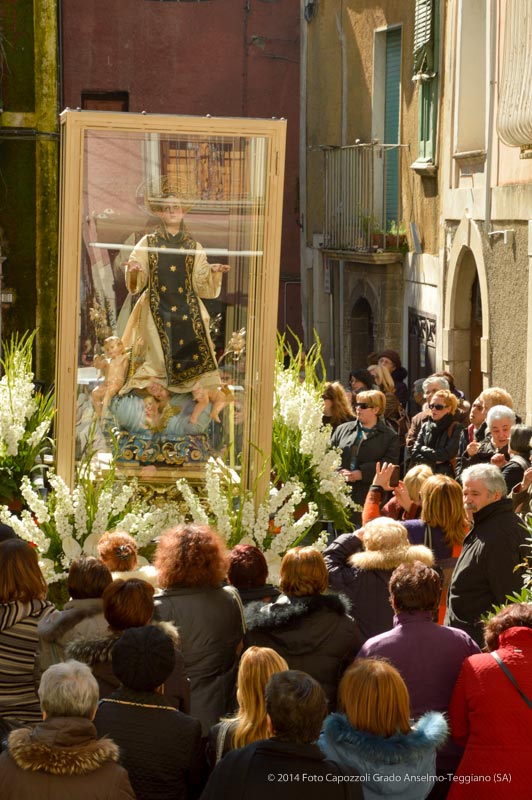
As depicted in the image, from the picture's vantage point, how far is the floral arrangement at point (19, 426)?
811 cm

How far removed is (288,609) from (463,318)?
9804 millimetres

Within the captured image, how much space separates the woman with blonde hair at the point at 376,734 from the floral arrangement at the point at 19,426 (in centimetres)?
419

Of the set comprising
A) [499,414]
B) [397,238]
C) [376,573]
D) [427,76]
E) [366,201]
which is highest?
[427,76]

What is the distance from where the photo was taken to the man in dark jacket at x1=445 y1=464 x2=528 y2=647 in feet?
19.0

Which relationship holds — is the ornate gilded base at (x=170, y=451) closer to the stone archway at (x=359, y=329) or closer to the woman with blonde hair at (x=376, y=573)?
the woman with blonde hair at (x=376, y=573)

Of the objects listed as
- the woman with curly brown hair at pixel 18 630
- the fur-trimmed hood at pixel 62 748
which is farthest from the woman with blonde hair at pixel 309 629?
the fur-trimmed hood at pixel 62 748

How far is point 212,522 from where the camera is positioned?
706 centimetres

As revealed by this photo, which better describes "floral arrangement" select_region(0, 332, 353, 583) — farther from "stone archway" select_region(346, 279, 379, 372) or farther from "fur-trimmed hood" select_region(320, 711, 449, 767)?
"stone archway" select_region(346, 279, 379, 372)

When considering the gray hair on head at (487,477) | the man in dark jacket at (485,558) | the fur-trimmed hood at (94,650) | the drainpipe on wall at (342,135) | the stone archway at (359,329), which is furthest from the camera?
the drainpipe on wall at (342,135)

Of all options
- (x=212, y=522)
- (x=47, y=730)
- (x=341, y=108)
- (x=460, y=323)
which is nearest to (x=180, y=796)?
(x=47, y=730)

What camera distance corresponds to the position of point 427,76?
1510 centimetres

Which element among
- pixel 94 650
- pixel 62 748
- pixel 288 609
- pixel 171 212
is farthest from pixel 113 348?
pixel 62 748

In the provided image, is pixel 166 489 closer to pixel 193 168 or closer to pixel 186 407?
pixel 186 407

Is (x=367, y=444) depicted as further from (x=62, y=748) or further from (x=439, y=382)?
(x=62, y=748)
